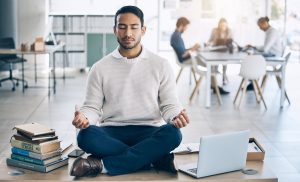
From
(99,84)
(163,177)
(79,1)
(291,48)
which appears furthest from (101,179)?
(291,48)

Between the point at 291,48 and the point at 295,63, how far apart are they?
1.14 meters

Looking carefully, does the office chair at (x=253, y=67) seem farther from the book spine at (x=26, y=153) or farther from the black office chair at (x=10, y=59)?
the book spine at (x=26, y=153)

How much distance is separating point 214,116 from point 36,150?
4226mm

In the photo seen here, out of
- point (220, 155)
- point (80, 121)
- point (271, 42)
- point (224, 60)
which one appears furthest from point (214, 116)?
point (80, 121)

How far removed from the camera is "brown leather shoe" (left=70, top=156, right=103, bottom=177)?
11.1 ft

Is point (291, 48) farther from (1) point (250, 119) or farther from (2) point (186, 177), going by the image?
(2) point (186, 177)

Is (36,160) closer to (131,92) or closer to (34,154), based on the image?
(34,154)

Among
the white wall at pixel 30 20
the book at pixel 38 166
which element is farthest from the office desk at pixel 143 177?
the white wall at pixel 30 20

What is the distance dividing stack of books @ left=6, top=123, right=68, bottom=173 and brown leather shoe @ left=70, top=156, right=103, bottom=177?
229mm

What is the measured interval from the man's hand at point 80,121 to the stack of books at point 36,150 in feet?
0.64

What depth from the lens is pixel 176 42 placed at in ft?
31.0

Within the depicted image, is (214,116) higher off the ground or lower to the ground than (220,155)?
lower

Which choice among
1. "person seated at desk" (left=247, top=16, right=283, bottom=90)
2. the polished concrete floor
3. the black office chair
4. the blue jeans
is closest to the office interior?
the polished concrete floor

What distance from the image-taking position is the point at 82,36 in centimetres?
1137
